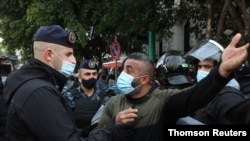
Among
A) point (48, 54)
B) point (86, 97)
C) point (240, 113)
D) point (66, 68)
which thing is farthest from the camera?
point (86, 97)

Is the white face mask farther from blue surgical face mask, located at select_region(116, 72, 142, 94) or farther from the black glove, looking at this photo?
blue surgical face mask, located at select_region(116, 72, 142, 94)

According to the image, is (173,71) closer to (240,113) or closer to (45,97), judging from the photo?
(240,113)

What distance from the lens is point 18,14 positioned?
22.3m

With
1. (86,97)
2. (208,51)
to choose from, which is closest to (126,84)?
(208,51)

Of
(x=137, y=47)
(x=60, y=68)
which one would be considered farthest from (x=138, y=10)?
(x=60, y=68)

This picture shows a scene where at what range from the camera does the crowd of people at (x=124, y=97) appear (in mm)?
2648

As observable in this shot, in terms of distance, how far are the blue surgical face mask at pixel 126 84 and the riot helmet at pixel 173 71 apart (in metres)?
0.80

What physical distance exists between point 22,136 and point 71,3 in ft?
49.9

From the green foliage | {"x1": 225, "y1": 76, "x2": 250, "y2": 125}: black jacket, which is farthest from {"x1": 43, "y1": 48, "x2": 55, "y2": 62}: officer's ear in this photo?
the green foliage

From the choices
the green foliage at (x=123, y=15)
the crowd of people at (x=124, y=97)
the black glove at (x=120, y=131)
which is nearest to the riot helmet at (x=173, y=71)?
the crowd of people at (x=124, y=97)

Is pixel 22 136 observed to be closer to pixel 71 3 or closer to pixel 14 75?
pixel 14 75

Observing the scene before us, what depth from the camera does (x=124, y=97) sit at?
3883mm

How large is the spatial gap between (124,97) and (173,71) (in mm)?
1283

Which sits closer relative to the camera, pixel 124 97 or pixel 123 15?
pixel 124 97
